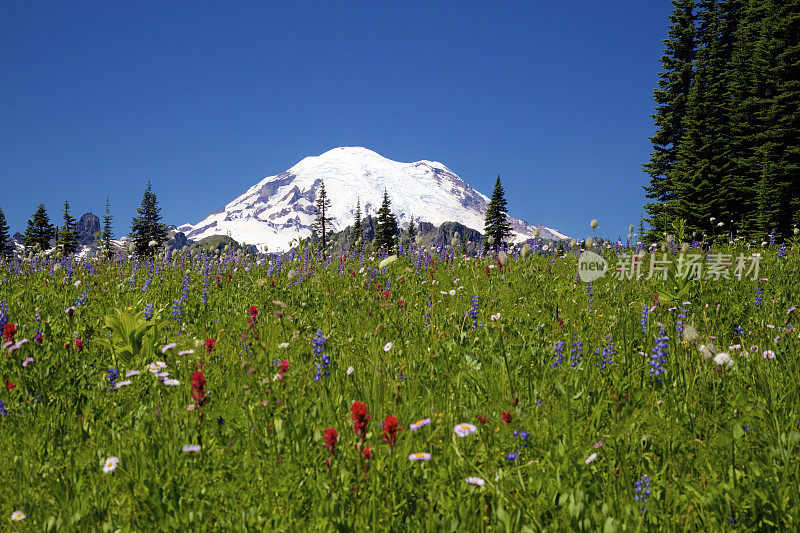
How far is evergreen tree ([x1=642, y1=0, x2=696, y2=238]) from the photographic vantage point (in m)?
36.9

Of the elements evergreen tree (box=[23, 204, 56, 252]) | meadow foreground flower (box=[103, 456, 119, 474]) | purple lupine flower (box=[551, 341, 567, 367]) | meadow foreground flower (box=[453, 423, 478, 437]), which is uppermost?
evergreen tree (box=[23, 204, 56, 252])

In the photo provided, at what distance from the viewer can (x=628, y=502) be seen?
6.76 ft

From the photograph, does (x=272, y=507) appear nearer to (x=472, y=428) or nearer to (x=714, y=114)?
(x=472, y=428)

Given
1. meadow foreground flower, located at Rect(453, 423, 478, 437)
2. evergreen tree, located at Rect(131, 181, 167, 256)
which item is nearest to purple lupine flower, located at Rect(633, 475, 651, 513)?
meadow foreground flower, located at Rect(453, 423, 478, 437)

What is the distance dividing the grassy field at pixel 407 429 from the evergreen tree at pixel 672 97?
125 ft

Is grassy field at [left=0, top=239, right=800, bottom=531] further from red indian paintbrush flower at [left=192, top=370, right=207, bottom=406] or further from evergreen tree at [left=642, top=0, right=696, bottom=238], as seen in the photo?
evergreen tree at [left=642, top=0, right=696, bottom=238]

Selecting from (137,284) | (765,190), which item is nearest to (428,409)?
(137,284)

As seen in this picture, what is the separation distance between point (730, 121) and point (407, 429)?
45933mm

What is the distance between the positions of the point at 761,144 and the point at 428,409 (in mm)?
43328

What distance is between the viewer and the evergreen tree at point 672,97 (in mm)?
36906

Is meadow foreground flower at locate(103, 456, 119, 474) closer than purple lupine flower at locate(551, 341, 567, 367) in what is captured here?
Yes

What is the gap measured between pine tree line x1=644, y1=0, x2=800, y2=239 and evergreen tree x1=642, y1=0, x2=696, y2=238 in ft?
0.26

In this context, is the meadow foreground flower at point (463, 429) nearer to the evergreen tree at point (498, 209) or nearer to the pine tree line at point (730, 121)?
the pine tree line at point (730, 121)

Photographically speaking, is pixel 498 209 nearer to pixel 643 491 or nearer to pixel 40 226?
pixel 643 491
